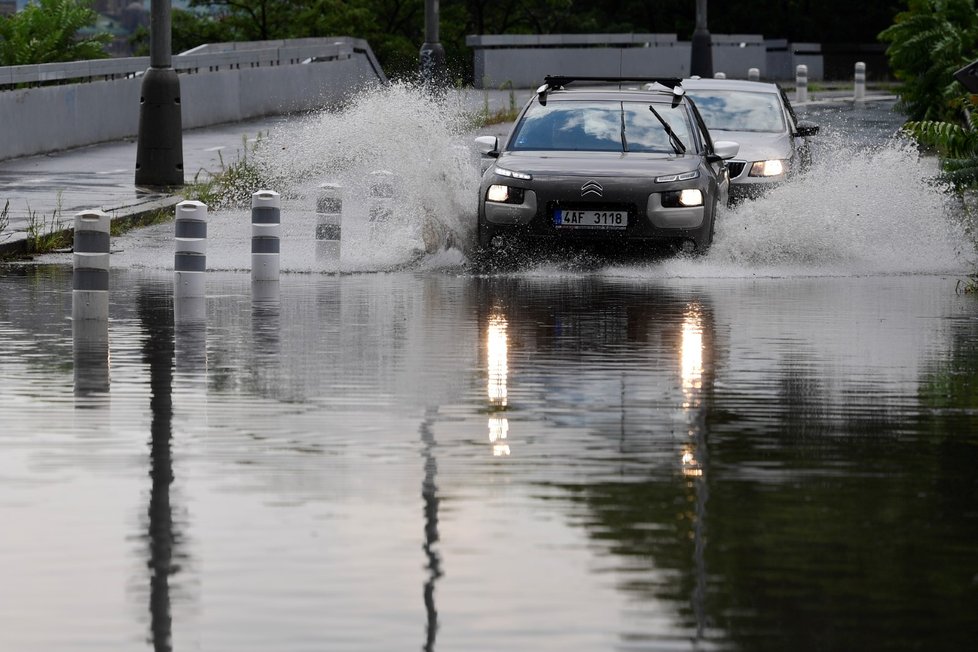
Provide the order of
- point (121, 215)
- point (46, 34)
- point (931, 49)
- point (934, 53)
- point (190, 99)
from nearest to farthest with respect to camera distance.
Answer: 1. point (121, 215)
2. point (934, 53)
3. point (931, 49)
4. point (190, 99)
5. point (46, 34)

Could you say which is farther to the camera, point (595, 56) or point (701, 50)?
point (595, 56)

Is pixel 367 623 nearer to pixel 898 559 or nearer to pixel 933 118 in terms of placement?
pixel 898 559

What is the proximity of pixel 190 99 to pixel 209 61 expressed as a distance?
7.58 ft

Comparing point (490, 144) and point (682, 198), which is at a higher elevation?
point (490, 144)

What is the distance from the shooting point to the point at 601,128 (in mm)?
19547

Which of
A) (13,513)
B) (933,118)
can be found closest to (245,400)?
(13,513)

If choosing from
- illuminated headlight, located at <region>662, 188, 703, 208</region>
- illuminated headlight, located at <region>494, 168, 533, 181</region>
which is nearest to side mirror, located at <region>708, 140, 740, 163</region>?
illuminated headlight, located at <region>662, 188, 703, 208</region>

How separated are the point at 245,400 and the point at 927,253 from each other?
1057 centimetres

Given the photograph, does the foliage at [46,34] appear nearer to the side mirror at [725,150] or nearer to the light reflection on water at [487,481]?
the side mirror at [725,150]

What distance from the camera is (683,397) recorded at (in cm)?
1087

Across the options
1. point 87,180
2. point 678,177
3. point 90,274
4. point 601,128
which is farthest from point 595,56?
point 90,274

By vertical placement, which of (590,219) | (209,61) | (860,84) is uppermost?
(860,84)

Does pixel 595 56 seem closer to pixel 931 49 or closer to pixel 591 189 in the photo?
pixel 931 49

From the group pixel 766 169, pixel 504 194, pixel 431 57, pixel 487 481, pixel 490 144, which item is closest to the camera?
pixel 487 481
